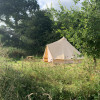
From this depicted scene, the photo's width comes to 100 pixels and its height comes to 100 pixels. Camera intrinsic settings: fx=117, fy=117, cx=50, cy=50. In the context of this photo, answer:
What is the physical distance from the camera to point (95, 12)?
338 centimetres

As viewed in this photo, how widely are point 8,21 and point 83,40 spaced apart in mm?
17583

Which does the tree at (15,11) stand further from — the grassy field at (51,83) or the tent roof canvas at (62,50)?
the grassy field at (51,83)

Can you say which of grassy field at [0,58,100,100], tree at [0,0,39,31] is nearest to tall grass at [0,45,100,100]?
grassy field at [0,58,100,100]

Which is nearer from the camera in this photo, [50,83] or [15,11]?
[50,83]

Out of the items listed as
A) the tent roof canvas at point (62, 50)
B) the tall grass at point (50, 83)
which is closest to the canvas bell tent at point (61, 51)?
the tent roof canvas at point (62, 50)

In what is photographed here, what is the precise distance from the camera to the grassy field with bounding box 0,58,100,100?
2.51m


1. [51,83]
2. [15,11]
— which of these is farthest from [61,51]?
[15,11]

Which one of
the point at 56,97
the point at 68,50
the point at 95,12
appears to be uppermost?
the point at 95,12

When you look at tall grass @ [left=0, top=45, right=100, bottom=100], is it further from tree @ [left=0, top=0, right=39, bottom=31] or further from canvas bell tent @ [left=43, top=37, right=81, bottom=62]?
tree @ [left=0, top=0, right=39, bottom=31]

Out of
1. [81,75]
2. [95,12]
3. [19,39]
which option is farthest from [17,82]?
[19,39]

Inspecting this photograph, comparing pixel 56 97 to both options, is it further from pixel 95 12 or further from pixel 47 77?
pixel 95 12

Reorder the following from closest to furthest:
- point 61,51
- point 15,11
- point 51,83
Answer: point 51,83 → point 61,51 → point 15,11

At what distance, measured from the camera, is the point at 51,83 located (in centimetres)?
313

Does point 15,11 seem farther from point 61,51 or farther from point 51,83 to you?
point 51,83
